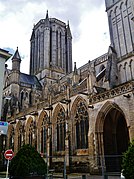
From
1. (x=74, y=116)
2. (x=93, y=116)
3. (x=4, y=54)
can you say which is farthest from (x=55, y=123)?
(x=4, y=54)

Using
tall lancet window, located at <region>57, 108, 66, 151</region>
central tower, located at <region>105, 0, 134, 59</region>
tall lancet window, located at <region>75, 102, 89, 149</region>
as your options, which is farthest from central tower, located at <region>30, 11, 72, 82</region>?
tall lancet window, located at <region>75, 102, 89, 149</region>

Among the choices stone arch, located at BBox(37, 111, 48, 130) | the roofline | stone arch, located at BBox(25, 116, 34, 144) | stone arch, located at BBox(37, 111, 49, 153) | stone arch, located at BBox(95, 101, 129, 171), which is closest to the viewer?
the roofline

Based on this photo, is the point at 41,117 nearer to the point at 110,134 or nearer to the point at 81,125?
the point at 81,125

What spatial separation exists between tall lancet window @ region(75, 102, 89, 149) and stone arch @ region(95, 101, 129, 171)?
2116 mm

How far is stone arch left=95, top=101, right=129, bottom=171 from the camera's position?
16.7m

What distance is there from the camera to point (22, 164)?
9359 mm

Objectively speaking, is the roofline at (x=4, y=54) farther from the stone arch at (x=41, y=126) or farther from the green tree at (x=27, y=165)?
the stone arch at (x=41, y=126)

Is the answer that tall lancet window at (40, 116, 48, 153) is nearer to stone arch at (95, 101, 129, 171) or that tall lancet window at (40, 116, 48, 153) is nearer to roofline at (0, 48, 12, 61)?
stone arch at (95, 101, 129, 171)

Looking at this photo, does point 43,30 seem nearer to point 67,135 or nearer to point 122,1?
point 122,1

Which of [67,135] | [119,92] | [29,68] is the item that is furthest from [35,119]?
[29,68]

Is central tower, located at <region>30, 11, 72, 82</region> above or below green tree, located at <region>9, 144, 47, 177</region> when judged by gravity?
above

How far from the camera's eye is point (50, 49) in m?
50.6

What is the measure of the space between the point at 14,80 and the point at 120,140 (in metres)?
28.9

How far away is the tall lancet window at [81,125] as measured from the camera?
63.8 ft
